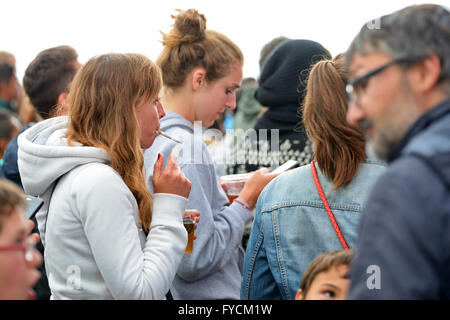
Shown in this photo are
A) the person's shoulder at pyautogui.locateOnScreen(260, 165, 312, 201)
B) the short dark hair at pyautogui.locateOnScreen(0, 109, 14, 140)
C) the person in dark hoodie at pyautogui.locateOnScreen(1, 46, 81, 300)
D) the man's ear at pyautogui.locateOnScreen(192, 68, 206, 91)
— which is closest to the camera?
the person's shoulder at pyautogui.locateOnScreen(260, 165, 312, 201)

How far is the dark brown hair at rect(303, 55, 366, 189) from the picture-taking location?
2.08m

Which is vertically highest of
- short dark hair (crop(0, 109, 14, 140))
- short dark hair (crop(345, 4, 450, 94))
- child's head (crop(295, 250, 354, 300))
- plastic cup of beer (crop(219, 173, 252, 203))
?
short dark hair (crop(345, 4, 450, 94))

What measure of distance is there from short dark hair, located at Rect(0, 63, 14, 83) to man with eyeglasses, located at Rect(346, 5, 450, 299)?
4.61m

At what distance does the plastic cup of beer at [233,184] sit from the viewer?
294 cm

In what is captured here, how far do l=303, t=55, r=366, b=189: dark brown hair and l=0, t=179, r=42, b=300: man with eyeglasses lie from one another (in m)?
1.17

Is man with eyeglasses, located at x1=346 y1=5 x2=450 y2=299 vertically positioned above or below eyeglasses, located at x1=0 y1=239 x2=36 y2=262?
above

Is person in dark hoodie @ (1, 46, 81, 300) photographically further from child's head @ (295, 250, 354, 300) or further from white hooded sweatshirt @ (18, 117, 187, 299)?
child's head @ (295, 250, 354, 300)

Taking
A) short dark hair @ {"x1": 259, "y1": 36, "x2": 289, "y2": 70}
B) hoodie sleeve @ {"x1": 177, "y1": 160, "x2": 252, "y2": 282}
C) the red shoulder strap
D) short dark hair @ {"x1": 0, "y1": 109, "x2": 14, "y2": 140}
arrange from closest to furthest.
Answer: the red shoulder strap
hoodie sleeve @ {"x1": 177, "y1": 160, "x2": 252, "y2": 282}
short dark hair @ {"x1": 0, "y1": 109, "x2": 14, "y2": 140}
short dark hair @ {"x1": 259, "y1": 36, "x2": 289, "y2": 70}

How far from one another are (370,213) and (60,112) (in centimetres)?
184

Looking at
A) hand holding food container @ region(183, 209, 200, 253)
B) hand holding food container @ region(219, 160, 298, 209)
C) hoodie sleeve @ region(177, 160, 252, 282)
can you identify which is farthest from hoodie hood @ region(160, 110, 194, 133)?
hand holding food container @ region(183, 209, 200, 253)

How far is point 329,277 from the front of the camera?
75.0 inches

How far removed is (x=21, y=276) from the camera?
4.22ft

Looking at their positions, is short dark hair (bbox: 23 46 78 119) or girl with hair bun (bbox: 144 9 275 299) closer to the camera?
girl with hair bun (bbox: 144 9 275 299)

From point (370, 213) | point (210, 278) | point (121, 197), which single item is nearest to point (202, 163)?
point (210, 278)
